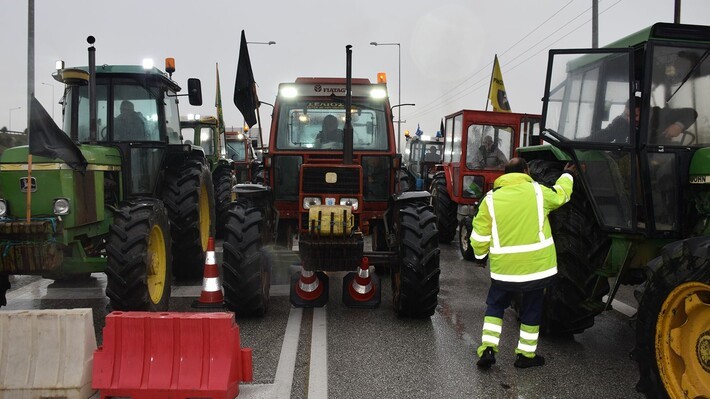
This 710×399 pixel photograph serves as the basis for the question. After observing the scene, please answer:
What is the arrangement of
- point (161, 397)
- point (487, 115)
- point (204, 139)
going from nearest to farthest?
point (161, 397) → point (487, 115) → point (204, 139)

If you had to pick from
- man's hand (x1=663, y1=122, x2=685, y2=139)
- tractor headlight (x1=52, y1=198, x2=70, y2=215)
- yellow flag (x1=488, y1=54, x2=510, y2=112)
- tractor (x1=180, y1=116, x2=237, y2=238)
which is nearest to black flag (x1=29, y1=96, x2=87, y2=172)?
tractor headlight (x1=52, y1=198, x2=70, y2=215)

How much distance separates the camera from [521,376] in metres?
4.61

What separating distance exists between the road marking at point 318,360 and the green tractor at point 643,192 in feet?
6.80

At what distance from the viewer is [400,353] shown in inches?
203

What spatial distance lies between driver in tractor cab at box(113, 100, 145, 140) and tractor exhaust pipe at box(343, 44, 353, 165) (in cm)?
280

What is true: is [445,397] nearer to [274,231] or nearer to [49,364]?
[49,364]

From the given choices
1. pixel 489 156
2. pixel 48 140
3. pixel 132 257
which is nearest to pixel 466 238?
pixel 489 156

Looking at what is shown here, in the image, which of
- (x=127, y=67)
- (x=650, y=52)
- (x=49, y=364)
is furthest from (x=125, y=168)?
(x=650, y=52)

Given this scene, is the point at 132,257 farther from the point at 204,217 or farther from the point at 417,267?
the point at 204,217

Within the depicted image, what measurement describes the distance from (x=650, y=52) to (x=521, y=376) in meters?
2.73

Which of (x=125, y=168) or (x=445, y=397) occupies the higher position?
(x=125, y=168)

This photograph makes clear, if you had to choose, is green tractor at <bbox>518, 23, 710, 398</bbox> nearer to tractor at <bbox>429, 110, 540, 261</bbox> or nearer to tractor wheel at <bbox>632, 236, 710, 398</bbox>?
tractor wheel at <bbox>632, 236, 710, 398</bbox>

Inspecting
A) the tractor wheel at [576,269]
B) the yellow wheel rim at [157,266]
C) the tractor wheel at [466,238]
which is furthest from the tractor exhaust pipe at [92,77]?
the tractor wheel at [466,238]

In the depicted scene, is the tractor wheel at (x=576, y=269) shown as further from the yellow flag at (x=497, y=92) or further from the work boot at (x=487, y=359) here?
the yellow flag at (x=497, y=92)
